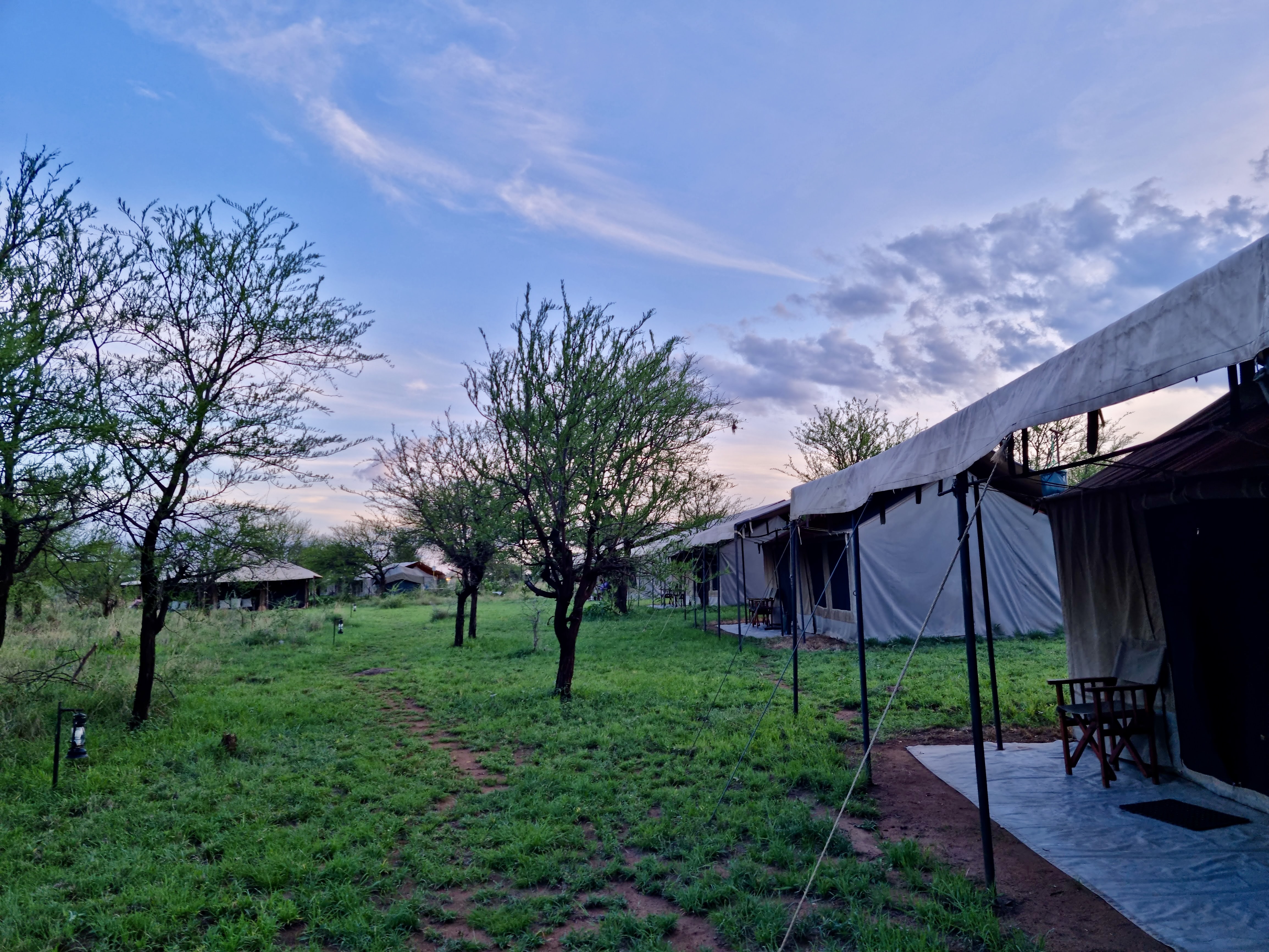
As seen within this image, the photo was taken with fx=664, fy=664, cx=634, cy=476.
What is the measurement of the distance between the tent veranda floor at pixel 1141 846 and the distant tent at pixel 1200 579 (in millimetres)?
401

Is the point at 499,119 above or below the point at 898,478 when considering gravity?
above

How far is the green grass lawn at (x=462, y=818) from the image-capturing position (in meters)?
3.25

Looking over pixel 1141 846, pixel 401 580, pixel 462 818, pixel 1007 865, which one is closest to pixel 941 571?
pixel 1141 846

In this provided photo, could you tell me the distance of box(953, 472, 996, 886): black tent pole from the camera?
3305 mm

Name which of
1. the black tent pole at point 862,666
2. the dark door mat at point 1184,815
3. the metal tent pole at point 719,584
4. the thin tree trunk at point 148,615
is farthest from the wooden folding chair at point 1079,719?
the thin tree trunk at point 148,615

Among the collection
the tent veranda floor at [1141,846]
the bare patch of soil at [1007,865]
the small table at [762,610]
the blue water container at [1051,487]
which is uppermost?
the blue water container at [1051,487]

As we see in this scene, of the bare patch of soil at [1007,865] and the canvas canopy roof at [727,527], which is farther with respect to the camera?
the canvas canopy roof at [727,527]

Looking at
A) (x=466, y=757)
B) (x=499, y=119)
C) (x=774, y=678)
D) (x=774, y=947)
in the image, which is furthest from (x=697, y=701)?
(x=499, y=119)

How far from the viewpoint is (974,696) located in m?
3.67

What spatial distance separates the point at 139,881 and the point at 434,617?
19.2 m

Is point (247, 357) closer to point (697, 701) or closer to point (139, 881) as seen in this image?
point (139, 881)

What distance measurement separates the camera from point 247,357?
757cm

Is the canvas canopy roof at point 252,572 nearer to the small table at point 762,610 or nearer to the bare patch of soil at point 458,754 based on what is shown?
Answer: the bare patch of soil at point 458,754

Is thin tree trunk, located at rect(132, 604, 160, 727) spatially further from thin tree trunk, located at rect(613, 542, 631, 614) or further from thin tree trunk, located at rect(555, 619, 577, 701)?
thin tree trunk, located at rect(613, 542, 631, 614)
